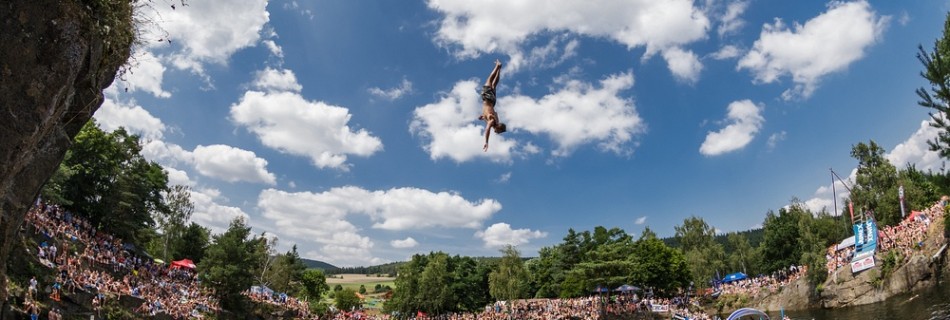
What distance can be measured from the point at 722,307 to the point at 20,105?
204ft

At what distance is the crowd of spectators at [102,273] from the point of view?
25188 mm

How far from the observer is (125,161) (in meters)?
48.3

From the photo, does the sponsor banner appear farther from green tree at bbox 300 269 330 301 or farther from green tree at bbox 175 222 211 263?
green tree at bbox 300 269 330 301

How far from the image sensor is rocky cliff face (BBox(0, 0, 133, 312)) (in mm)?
6547

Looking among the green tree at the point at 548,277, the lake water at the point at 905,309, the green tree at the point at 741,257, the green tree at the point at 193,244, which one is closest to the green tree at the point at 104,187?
the green tree at the point at 193,244

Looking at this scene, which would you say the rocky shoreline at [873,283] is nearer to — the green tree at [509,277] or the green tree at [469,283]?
the green tree at [509,277]

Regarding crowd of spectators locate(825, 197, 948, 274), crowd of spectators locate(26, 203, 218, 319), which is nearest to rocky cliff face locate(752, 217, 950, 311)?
crowd of spectators locate(825, 197, 948, 274)

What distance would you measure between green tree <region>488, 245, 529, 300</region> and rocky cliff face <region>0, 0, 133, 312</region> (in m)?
48.6

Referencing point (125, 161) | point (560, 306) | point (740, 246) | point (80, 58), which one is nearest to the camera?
point (80, 58)

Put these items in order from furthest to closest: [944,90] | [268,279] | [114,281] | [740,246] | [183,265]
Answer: [740,246]
[268,279]
[183,265]
[114,281]
[944,90]

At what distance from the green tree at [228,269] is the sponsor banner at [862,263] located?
51.0 meters

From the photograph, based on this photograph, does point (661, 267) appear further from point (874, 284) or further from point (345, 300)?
point (345, 300)

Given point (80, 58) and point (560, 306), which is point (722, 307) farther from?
point (80, 58)

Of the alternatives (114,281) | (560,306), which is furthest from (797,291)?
(114,281)
